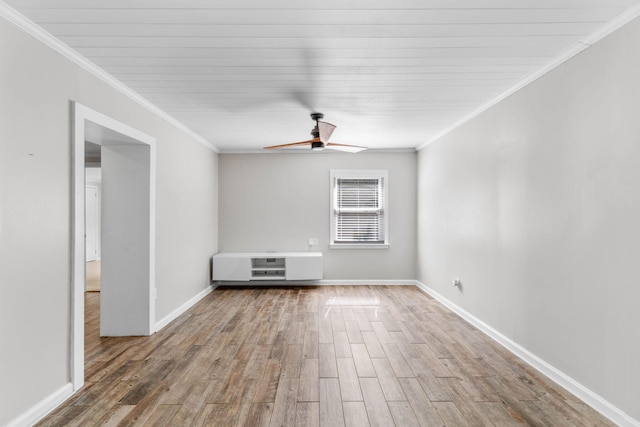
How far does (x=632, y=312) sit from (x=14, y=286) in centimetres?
346

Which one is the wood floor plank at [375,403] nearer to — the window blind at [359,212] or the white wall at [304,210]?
the white wall at [304,210]

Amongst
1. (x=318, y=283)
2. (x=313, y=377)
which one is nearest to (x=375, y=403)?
(x=313, y=377)

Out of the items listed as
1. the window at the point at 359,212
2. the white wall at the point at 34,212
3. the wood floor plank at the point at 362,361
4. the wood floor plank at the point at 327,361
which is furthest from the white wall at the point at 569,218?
the white wall at the point at 34,212

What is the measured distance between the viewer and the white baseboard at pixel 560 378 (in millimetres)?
2165

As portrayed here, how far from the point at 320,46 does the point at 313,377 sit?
7.73 feet

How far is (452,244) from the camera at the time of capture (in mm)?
4832

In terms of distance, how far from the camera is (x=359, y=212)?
6.57 meters

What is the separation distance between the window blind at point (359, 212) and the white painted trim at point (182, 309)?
7.56ft

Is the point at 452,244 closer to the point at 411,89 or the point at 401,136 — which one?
the point at 401,136

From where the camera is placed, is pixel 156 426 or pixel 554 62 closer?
pixel 156 426

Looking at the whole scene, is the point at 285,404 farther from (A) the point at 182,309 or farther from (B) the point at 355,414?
(A) the point at 182,309

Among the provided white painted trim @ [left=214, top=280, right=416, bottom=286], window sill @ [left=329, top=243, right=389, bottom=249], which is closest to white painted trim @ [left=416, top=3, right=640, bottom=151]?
window sill @ [left=329, top=243, right=389, bottom=249]

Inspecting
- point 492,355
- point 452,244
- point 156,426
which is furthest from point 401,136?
point 156,426

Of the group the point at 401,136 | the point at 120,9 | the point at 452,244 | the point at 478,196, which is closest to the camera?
the point at 120,9
